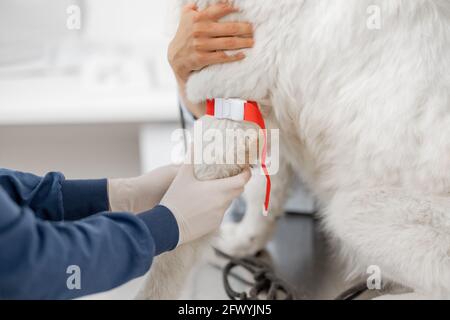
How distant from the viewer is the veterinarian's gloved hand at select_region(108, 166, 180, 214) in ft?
2.02

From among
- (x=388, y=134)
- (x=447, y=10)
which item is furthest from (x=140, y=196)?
(x=447, y=10)

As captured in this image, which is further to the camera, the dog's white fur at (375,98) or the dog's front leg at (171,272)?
the dog's front leg at (171,272)

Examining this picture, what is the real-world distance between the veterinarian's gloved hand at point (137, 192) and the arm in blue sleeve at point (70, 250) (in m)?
0.13

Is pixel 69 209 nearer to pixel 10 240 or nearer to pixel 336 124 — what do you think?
pixel 10 240

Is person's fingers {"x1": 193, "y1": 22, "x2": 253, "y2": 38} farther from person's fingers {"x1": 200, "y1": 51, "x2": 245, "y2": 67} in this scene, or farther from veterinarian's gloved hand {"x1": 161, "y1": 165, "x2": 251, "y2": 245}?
veterinarian's gloved hand {"x1": 161, "y1": 165, "x2": 251, "y2": 245}

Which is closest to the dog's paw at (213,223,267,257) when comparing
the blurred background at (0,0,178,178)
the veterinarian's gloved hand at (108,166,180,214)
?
the blurred background at (0,0,178,178)

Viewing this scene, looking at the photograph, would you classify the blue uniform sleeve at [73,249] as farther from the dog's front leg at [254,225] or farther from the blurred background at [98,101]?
the dog's front leg at [254,225]

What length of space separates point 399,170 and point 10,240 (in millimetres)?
395

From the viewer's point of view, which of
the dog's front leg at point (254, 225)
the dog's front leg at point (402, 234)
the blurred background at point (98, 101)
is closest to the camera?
the dog's front leg at point (402, 234)

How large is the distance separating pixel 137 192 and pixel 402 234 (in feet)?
1.05

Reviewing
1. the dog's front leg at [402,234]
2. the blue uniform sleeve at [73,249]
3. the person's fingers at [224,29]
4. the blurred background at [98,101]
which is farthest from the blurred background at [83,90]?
the dog's front leg at [402,234]

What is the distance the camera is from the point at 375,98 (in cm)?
53

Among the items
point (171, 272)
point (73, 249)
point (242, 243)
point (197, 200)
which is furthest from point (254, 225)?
point (73, 249)

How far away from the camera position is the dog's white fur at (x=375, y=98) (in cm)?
52
